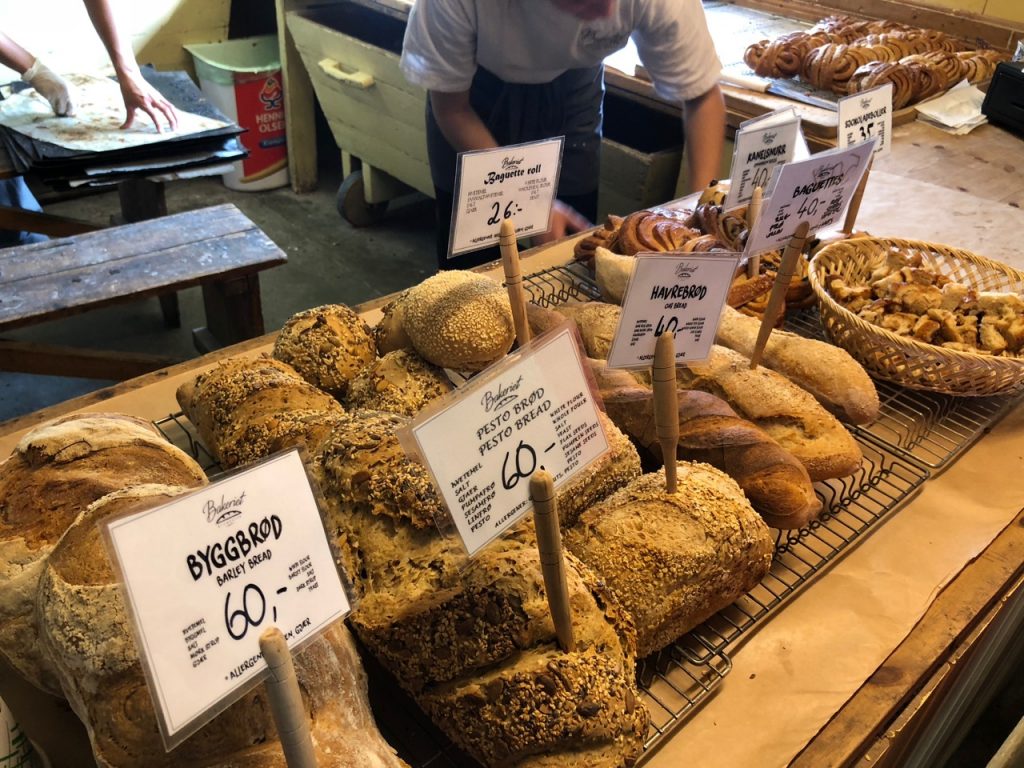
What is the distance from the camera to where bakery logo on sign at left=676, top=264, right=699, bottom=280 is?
1.29 m

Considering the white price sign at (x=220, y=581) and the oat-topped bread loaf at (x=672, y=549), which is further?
the oat-topped bread loaf at (x=672, y=549)

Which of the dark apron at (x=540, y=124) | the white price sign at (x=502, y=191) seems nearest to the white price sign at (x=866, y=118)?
the white price sign at (x=502, y=191)

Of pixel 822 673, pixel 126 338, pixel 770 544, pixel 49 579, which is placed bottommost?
pixel 126 338

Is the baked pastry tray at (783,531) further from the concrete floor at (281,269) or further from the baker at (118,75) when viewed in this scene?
the concrete floor at (281,269)

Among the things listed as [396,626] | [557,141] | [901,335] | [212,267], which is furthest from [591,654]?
[212,267]

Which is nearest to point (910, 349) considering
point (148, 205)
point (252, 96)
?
point (148, 205)

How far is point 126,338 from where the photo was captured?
3.92 metres

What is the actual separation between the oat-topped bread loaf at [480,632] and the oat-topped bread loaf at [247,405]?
26cm

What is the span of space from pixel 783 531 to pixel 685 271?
0.54m

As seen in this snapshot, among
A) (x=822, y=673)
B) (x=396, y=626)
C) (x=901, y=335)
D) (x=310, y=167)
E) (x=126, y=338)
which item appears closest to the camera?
(x=396, y=626)

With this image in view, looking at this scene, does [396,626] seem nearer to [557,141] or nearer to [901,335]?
[557,141]

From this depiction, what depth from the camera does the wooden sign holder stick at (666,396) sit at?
3.46 feet

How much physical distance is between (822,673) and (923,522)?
0.46 metres

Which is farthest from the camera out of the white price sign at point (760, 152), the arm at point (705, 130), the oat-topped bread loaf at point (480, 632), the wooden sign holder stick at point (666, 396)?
the arm at point (705, 130)
